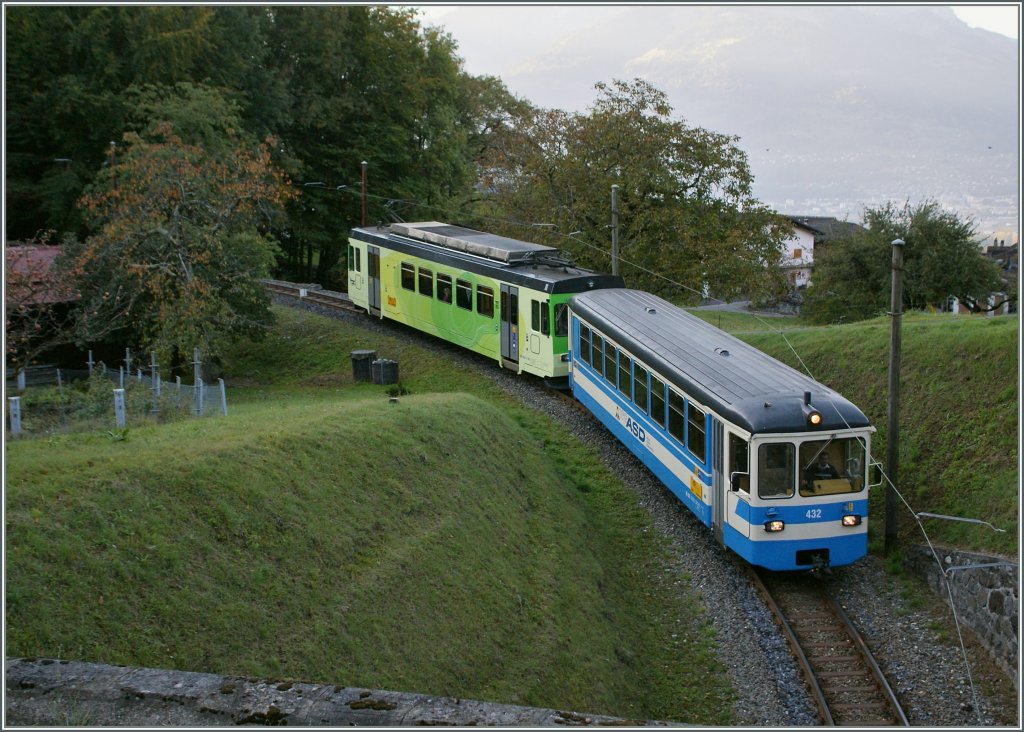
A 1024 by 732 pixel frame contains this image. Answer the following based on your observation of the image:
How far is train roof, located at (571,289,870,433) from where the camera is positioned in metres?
13.6

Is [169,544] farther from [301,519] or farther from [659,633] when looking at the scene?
[659,633]

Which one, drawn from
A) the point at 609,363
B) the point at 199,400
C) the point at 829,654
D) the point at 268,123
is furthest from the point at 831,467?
the point at 268,123

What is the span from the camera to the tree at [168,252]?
22.7 m

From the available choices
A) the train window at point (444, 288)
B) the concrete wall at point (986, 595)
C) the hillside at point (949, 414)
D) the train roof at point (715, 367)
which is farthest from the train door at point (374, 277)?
the concrete wall at point (986, 595)

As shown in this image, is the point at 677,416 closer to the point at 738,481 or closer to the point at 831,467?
the point at 738,481

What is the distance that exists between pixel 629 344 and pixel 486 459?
10.6 ft

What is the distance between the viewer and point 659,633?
14297 mm

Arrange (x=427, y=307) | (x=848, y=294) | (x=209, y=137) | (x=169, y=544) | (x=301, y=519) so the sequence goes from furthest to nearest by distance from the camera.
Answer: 1. (x=848, y=294)
2. (x=209, y=137)
3. (x=427, y=307)
4. (x=301, y=519)
5. (x=169, y=544)

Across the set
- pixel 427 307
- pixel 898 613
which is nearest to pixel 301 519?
pixel 898 613

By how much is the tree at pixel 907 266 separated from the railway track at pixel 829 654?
24.3 m

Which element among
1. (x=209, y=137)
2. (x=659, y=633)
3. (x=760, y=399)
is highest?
(x=209, y=137)

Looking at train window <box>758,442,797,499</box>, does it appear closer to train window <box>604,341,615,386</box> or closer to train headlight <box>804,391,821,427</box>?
train headlight <box>804,391,821,427</box>

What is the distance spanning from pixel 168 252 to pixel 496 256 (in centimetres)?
767

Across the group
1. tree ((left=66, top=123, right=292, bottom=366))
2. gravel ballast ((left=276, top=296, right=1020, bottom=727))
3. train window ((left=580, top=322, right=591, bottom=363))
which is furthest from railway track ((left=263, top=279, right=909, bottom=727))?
tree ((left=66, top=123, right=292, bottom=366))
